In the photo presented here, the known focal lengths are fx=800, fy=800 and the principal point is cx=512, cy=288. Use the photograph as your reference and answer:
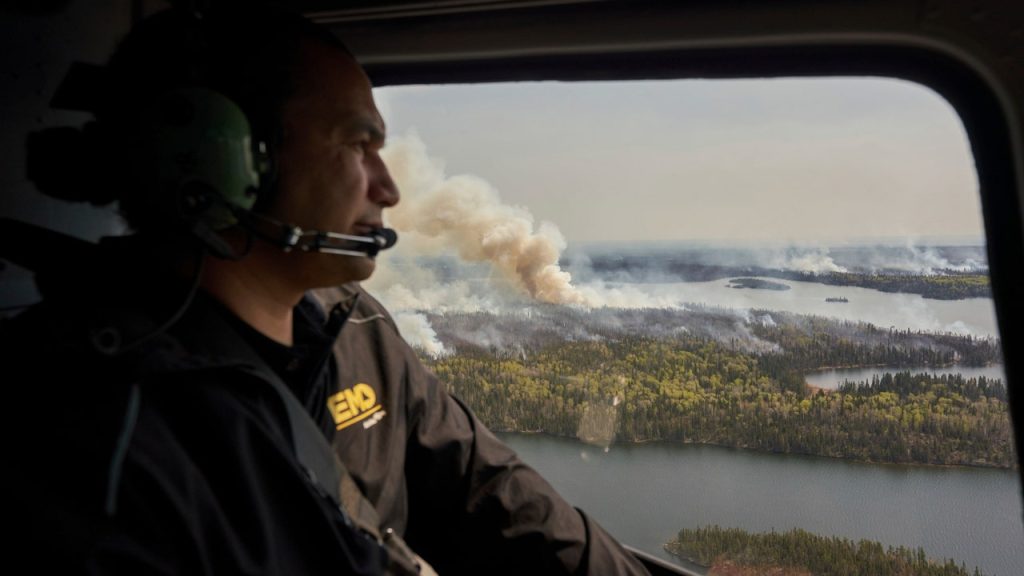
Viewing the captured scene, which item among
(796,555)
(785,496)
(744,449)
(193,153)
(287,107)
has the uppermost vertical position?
(287,107)

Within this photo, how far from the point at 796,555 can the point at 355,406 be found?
1.04 metres

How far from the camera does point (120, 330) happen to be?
105 cm

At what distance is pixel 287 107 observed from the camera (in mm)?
1455

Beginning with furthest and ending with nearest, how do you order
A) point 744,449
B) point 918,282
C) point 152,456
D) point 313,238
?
point 744,449 < point 918,282 < point 313,238 < point 152,456

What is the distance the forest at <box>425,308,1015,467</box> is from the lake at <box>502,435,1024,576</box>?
32mm

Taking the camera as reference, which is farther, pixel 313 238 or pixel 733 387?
pixel 733 387

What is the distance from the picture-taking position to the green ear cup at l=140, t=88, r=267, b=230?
3.97 feet

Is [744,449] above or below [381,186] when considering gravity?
below

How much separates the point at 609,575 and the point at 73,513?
3.94 feet

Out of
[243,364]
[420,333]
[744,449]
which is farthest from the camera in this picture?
[420,333]

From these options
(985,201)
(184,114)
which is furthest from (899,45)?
(184,114)

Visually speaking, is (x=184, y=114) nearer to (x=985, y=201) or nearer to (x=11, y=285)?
(x=11, y=285)

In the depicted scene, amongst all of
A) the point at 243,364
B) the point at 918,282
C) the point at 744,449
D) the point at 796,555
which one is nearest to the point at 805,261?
the point at 918,282

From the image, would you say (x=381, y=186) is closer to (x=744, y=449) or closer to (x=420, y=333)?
(x=420, y=333)
